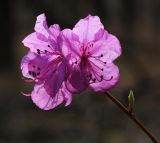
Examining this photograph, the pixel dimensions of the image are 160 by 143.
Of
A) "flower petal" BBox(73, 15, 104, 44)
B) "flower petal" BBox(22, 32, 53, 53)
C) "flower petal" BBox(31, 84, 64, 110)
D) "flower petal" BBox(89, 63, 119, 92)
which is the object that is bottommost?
"flower petal" BBox(31, 84, 64, 110)

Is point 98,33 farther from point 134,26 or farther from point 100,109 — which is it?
point 134,26

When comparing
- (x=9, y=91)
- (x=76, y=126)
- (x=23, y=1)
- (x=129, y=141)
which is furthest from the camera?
(x=23, y=1)

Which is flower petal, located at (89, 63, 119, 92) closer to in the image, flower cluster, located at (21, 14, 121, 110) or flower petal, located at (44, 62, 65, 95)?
Answer: flower cluster, located at (21, 14, 121, 110)

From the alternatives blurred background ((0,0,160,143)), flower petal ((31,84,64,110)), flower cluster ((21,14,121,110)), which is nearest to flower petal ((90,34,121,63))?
flower cluster ((21,14,121,110))

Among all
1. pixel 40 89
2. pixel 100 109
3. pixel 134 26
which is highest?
pixel 40 89

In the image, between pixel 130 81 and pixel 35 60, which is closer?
pixel 35 60

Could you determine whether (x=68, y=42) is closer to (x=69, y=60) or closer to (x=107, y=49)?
(x=69, y=60)

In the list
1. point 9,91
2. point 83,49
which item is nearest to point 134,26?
point 9,91

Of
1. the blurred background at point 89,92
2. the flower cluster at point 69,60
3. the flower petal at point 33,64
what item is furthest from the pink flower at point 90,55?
the blurred background at point 89,92
